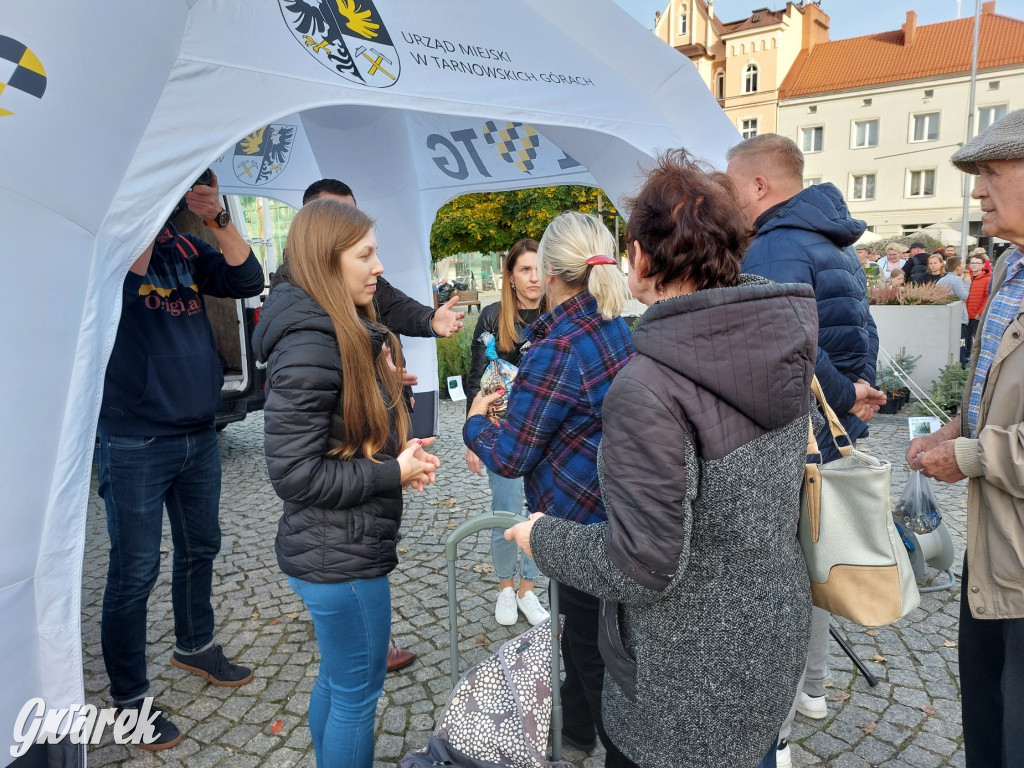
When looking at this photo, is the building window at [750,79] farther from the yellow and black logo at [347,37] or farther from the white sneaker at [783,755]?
the white sneaker at [783,755]

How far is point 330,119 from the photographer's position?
16.2 feet

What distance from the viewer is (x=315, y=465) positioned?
71.5 inches

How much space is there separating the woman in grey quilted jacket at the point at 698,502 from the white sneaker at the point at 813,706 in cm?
147

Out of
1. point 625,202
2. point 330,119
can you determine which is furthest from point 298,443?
point 330,119

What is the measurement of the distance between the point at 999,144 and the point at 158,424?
9.82 ft

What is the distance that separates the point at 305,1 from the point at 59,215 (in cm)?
142

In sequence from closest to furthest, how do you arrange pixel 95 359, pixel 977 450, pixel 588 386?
pixel 977 450 < pixel 95 359 < pixel 588 386

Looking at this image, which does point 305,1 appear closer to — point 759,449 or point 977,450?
point 759,449

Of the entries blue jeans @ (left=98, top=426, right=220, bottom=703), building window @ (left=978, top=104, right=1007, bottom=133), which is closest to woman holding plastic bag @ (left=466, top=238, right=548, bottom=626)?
blue jeans @ (left=98, top=426, right=220, bottom=703)

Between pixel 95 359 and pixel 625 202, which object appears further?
pixel 95 359

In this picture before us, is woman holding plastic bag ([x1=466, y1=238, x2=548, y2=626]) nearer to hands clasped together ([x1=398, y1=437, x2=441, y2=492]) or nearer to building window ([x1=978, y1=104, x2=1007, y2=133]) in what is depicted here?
hands clasped together ([x1=398, y1=437, x2=441, y2=492])

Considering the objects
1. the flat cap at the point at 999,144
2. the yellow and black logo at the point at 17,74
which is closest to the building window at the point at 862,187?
the flat cap at the point at 999,144

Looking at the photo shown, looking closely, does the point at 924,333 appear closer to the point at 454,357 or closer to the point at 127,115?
the point at 454,357

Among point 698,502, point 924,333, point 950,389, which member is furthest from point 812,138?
point 698,502
